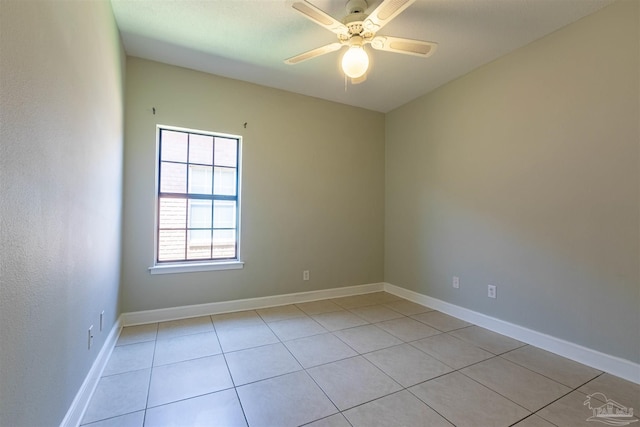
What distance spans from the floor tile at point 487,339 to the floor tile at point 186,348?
2.19 metres

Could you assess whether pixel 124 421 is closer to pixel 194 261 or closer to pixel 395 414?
pixel 395 414

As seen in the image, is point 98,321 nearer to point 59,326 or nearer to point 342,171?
point 59,326

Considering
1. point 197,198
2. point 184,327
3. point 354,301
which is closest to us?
point 184,327

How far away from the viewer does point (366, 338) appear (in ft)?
8.29

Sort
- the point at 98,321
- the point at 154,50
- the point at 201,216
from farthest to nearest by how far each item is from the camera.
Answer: the point at 201,216
the point at 154,50
the point at 98,321

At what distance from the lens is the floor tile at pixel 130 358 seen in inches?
77.4

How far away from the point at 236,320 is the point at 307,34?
2.80 metres

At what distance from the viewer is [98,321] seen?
6.21ft

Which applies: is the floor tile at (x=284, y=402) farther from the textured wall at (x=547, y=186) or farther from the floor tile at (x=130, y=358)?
the textured wall at (x=547, y=186)

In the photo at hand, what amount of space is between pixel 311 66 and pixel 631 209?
2853 mm

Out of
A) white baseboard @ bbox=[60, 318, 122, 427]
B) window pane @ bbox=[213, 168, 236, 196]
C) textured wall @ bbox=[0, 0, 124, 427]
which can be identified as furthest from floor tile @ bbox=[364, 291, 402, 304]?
textured wall @ bbox=[0, 0, 124, 427]

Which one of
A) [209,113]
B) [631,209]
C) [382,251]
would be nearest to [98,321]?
[209,113]

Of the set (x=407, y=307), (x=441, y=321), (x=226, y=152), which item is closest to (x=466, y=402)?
(x=441, y=321)

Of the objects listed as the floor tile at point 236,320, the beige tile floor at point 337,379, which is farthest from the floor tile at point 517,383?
the floor tile at point 236,320
